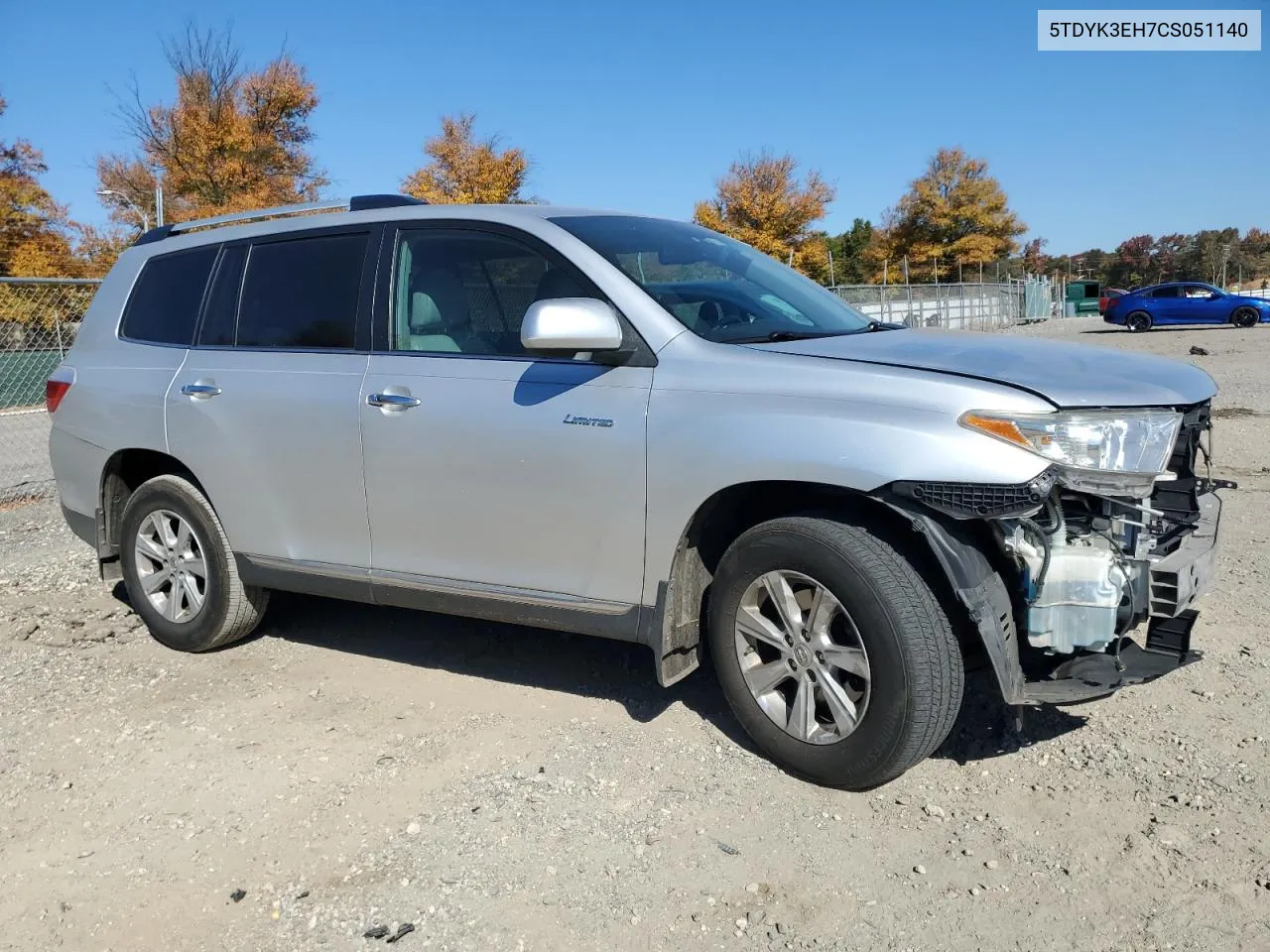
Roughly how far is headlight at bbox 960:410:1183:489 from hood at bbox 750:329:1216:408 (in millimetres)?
44

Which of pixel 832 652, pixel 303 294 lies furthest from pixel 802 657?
pixel 303 294

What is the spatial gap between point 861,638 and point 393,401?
1.95m

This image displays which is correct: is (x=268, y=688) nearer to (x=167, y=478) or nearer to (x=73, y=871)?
(x=167, y=478)

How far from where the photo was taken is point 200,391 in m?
4.56

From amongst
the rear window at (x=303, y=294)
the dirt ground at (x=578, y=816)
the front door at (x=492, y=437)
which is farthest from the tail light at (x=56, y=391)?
the front door at (x=492, y=437)

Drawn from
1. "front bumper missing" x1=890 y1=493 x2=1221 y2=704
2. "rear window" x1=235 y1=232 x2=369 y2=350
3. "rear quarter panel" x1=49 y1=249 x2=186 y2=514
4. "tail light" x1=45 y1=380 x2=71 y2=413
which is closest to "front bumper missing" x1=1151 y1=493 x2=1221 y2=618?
"front bumper missing" x1=890 y1=493 x2=1221 y2=704

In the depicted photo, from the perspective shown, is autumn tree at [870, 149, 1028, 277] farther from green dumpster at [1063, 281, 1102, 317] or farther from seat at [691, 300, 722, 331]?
seat at [691, 300, 722, 331]

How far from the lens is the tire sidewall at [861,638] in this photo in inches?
121

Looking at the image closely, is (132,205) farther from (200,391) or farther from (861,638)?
(861,638)

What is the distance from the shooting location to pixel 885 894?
2.78 metres

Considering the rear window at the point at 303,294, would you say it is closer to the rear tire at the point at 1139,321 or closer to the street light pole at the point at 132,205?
the street light pole at the point at 132,205

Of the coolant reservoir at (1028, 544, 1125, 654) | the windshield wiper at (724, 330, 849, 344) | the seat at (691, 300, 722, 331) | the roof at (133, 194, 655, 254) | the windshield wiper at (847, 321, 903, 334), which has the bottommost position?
the coolant reservoir at (1028, 544, 1125, 654)

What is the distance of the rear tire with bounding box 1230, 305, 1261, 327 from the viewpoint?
3012cm

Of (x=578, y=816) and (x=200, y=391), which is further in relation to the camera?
(x=200, y=391)
